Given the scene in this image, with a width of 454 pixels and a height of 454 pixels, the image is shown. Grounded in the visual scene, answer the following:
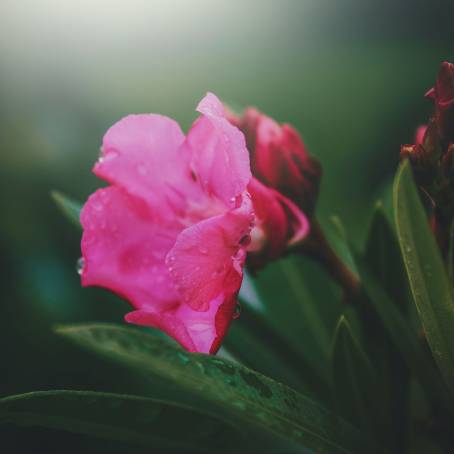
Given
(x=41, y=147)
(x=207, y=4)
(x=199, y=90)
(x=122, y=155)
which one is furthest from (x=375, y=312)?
(x=207, y=4)

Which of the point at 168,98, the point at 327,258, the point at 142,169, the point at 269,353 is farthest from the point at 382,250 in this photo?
the point at 168,98

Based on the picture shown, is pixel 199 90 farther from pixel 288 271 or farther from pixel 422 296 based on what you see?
pixel 422 296

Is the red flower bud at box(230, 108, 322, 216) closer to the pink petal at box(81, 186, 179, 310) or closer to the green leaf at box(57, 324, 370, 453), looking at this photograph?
the pink petal at box(81, 186, 179, 310)

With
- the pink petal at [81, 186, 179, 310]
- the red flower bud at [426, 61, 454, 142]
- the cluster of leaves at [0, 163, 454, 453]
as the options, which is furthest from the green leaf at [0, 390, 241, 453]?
the red flower bud at [426, 61, 454, 142]

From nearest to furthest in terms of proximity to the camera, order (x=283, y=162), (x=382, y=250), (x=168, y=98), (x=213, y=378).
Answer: (x=213, y=378), (x=283, y=162), (x=382, y=250), (x=168, y=98)

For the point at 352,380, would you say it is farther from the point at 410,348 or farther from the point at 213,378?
the point at 213,378
